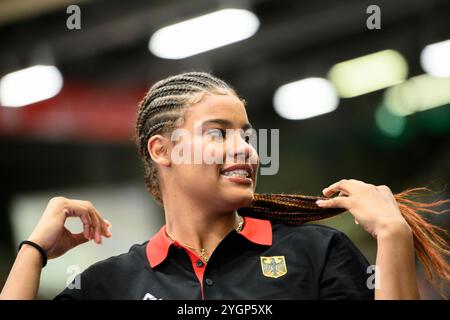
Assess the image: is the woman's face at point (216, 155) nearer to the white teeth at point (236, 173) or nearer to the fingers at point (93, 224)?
the white teeth at point (236, 173)

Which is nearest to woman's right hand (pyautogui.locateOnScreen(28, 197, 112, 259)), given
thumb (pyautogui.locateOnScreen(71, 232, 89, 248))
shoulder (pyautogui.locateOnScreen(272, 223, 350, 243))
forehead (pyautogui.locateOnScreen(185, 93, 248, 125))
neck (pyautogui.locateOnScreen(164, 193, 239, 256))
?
thumb (pyautogui.locateOnScreen(71, 232, 89, 248))

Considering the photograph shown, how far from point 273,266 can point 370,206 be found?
0.28 m

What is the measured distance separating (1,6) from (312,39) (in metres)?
2.24

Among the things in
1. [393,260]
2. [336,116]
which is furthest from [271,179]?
[393,260]

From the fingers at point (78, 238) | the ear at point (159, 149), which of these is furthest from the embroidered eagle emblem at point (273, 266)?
the fingers at point (78, 238)

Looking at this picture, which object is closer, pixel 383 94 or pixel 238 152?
pixel 238 152

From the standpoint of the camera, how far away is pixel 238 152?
205 cm

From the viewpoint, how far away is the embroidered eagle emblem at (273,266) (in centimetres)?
198

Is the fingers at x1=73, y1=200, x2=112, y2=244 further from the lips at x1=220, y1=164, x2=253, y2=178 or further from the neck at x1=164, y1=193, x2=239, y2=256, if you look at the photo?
the lips at x1=220, y1=164, x2=253, y2=178

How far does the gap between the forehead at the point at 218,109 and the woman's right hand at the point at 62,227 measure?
0.35 metres

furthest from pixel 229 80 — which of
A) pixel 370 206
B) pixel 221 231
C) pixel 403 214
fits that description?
pixel 370 206

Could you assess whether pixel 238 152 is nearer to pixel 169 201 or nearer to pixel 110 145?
pixel 169 201

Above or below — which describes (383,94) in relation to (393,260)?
above
